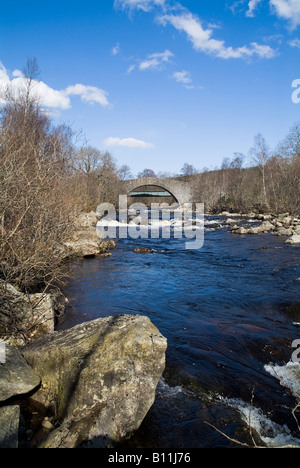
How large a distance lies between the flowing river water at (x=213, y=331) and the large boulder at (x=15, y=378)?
48.5 inches

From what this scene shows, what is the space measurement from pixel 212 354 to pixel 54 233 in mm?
4197

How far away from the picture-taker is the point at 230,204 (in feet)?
119

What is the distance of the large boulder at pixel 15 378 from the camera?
2963 mm

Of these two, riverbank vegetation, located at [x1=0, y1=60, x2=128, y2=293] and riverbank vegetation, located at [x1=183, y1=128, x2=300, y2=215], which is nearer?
riverbank vegetation, located at [x1=0, y1=60, x2=128, y2=293]

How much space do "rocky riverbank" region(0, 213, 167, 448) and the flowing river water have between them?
1.28 feet

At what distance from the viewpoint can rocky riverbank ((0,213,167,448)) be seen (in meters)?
2.61

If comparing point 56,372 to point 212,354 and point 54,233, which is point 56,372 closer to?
point 212,354

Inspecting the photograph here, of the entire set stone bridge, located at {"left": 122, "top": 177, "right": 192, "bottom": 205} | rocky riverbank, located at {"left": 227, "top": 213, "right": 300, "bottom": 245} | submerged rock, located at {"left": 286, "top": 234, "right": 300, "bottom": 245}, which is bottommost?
submerged rock, located at {"left": 286, "top": 234, "right": 300, "bottom": 245}

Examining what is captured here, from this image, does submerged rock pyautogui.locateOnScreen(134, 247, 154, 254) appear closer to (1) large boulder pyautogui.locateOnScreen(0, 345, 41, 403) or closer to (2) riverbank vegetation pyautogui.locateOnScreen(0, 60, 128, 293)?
(2) riverbank vegetation pyautogui.locateOnScreen(0, 60, 128, 293)

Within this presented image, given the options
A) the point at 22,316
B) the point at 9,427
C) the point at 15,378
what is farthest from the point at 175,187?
the point at 9,427

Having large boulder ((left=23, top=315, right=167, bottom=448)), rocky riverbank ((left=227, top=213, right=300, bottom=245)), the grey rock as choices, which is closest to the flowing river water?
large boulder ((left=23, top=315, right=167, bottom=448))

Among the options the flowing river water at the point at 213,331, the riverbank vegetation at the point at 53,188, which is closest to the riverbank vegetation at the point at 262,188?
the riverbank vegetation at the point at 53,188

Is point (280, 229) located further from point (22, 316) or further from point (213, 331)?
point (22, 316)

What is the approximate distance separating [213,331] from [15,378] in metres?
3.47
